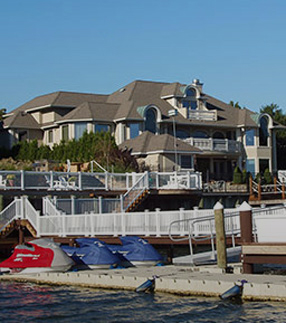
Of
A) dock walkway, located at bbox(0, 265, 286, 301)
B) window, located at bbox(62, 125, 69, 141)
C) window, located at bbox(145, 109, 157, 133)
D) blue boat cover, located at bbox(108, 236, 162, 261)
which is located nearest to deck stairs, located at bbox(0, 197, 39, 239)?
blue boat cover, located at bbox(108, 236, 162, 261)

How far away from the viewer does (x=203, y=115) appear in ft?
205

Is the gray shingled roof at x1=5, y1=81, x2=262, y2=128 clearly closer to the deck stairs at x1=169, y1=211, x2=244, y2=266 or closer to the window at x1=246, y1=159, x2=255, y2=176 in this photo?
the window at x1=246, y1=159, x2=255, y2=176

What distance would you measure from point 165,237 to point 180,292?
7924mm

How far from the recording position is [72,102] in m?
63.2

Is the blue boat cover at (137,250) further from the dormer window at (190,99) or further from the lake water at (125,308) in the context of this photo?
the dormer window at (190,99)

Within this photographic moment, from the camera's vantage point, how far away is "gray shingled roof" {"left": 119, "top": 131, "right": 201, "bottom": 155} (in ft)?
177

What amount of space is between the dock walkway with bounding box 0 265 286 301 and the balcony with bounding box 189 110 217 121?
125ft

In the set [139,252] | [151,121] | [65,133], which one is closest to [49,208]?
[139,252]

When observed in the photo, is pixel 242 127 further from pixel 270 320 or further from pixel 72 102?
pixel 270 320

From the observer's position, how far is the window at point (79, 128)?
5756 cm

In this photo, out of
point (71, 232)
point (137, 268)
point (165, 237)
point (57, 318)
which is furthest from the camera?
point (71, 232)

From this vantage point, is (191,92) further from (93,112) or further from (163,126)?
(93,112)

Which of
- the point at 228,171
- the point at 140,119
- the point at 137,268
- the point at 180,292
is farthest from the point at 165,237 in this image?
the point at 228,171

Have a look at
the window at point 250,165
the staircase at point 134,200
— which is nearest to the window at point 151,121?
the window at point 250,165
